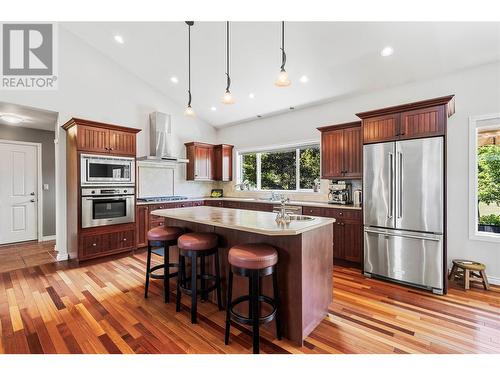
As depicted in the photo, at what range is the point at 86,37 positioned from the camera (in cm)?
441

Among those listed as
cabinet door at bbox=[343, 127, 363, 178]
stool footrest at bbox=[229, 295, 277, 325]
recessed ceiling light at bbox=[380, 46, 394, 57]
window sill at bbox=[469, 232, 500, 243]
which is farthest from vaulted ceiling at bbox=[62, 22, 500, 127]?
stool footrest at bbox=[229, 295, 277, 325]

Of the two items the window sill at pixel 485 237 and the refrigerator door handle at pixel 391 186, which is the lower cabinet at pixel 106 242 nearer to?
the refrigerator door handle at pixel 391 186

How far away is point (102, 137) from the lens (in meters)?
4.19

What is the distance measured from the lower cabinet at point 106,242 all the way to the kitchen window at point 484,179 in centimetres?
538

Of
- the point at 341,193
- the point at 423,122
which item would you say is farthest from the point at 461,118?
the point at 341,193

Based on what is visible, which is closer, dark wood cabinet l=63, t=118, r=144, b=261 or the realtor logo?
the realtor logo

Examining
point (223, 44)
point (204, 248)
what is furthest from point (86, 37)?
point (204, 248)

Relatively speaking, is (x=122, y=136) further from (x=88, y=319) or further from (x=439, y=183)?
(x=439, y=183)

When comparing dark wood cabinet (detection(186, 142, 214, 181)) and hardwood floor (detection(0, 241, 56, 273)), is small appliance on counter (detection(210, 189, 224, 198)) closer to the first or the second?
dark wood cabinet (detection(186, 142, 214, 181))

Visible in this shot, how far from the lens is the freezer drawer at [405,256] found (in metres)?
2.90

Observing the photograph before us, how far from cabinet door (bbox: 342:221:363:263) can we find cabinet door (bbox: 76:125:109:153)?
4.22 m

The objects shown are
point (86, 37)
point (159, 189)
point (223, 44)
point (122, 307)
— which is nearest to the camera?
point (122, 307)

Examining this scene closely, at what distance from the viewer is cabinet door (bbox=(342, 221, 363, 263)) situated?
363 centimetres
